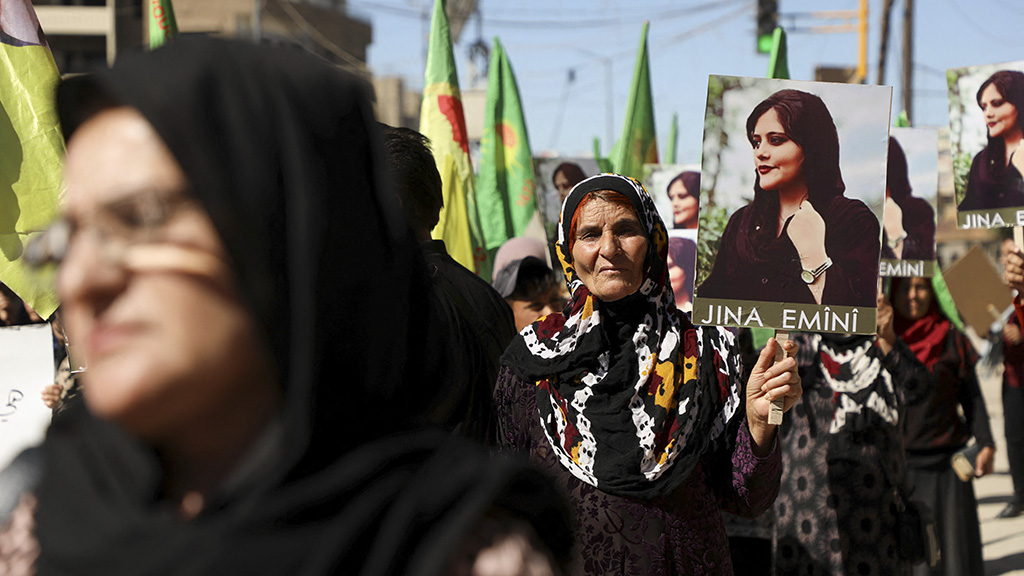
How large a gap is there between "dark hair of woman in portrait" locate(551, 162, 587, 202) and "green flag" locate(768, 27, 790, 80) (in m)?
1.25

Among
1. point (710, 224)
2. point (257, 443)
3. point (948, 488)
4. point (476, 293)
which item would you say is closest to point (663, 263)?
point (710, 224)

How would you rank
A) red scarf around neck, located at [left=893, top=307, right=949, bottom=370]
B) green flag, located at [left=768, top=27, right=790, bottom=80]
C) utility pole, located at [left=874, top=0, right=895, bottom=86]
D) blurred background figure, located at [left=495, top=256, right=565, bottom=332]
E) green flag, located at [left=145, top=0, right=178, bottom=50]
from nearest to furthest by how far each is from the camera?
green flag, located at [left=145, top=0, right=178, bottom=50], blurred background figure, located at [left=495, top=256, right=565, bottom=332], red scarf around neck, located at [left=893, top=307, right=949, bottom=370], green flag, located at [left=768, top=27, right=790, bottom=80], utility pole, located at [left=874, top=0, right=895, bottom=86]

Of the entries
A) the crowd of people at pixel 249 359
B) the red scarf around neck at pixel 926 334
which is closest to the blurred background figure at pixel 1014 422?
the red scarf around neck at pixel 926 334

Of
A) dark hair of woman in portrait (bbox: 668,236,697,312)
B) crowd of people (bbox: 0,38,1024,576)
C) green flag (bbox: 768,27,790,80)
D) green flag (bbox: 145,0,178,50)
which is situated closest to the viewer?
crowd of people (bbox: 0,38,1024,576)

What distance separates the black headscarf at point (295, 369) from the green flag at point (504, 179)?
16.5 ft

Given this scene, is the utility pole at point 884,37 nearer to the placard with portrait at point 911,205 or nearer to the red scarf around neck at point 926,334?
the red scarf around neck at point 926,334

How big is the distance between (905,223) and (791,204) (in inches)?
79.5

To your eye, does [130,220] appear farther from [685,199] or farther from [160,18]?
[685,199]

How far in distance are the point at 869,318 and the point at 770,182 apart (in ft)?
1.25

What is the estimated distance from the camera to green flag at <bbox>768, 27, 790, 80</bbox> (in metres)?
5.69

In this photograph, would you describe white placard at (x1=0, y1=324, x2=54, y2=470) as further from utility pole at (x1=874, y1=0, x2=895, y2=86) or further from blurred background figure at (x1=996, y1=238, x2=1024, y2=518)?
utility pole at (x1=874, y1=0, x2=895, y2=86)

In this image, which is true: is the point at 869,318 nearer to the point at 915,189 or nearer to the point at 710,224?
the point at 710,224

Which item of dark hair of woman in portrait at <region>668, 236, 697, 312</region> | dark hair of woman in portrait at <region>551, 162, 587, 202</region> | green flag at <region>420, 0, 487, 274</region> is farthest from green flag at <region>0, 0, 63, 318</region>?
dark hair of woman in portrait at <region>551, 162, 587, 202</region>

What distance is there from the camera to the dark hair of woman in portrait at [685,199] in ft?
17.7
